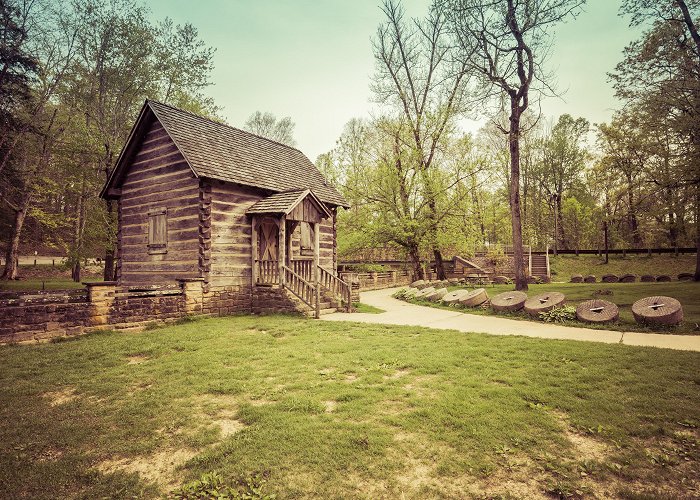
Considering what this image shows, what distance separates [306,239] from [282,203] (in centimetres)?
356

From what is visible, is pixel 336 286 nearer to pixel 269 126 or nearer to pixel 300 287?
pixel 300 287

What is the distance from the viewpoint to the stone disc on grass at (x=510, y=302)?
12062 millimetres

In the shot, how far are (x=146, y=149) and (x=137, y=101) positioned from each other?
9691 millimetres

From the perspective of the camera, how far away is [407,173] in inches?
960

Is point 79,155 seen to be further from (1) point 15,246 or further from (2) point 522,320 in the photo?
(2) point 522,320

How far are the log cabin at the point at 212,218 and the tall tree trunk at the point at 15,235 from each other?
1191 cm

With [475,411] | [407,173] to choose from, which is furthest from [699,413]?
[407,173]

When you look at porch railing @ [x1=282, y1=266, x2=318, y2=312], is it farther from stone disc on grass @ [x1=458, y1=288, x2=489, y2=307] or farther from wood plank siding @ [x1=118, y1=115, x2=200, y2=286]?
stone disc on grass @ [x1=458, y1=288, x2=489, y2=307]

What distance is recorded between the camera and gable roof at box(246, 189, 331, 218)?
486 inches

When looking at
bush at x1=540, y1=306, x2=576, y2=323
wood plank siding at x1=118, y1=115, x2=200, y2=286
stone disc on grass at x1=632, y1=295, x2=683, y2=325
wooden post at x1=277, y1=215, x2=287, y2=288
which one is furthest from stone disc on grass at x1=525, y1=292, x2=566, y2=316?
wood plank siding at x1=118, y1=115, x2=200, y2=286

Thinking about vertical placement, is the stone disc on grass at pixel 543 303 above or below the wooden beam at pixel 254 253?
below

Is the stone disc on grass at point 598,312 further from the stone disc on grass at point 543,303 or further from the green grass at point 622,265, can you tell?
the green grass at point 622,265

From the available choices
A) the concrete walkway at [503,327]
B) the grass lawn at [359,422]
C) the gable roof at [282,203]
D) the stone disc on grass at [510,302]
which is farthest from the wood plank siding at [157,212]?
the stone disc on grass at [510,302]

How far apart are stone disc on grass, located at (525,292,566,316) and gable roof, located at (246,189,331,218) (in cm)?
782
